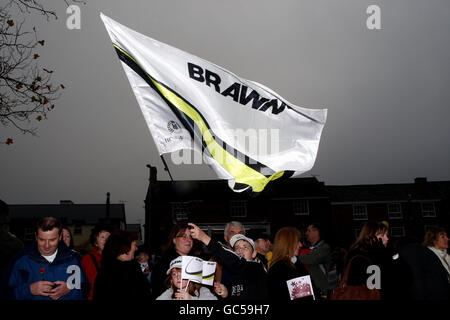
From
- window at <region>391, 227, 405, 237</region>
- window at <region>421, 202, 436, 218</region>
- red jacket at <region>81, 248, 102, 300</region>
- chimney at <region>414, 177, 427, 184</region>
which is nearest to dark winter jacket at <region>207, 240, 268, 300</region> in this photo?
red jacket at <region>81, 248, 102, 300</region>

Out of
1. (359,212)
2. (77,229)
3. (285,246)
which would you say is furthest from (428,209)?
(285,246)

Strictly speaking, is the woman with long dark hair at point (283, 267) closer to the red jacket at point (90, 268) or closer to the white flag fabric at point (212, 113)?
the white flag fabric at point (212, 113)

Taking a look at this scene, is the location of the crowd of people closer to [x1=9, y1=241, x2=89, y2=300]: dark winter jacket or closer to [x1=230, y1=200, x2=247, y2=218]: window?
[x1=9, y1=241, x2=89, y2=300]: dark winter jacket

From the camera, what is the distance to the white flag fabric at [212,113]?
513cm

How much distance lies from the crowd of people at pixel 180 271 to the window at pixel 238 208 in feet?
115

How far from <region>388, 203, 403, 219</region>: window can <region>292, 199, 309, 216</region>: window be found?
9681 millimetres

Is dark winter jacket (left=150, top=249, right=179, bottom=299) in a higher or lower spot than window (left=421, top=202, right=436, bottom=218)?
lower

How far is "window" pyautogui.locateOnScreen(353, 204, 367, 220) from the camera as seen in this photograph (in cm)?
4203

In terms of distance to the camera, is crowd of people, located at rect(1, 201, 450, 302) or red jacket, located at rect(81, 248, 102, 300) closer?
crowd of people, located at rect(1, 201, 450, 302)

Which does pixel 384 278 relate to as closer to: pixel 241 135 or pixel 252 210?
pixel 241 135

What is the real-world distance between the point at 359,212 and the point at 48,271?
41918 millimetres

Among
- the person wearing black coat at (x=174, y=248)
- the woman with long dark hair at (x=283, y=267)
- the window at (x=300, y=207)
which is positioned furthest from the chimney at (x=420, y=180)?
the person wearing black coat at (x=174, y=248)

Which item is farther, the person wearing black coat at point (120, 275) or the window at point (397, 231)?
the window at point (397, 231)

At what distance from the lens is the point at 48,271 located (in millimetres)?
4004
